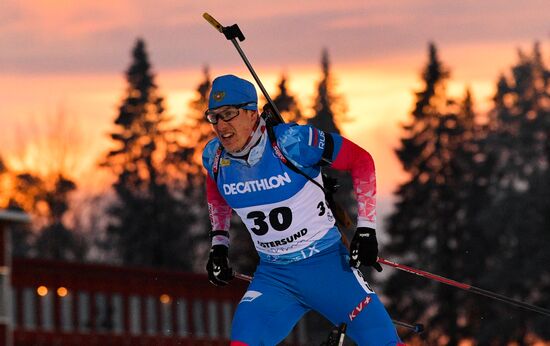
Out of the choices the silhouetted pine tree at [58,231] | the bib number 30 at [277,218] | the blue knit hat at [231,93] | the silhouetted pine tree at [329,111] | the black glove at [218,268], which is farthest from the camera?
the silhouetted pine tree at [58,231]

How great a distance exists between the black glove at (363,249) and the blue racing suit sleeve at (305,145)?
473 mm

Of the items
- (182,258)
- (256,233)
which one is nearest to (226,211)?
(256,233)

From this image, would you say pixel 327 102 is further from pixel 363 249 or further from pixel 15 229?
pixel 363 249

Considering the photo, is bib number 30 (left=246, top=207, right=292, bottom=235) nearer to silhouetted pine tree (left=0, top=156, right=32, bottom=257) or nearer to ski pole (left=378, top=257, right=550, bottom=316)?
ski pole (left=378, top=257, right=550, bottom=316)

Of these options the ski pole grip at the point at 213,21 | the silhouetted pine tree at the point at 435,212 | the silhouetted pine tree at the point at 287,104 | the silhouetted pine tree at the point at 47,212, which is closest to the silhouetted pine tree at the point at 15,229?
the silhouetted pine tree at the point at 47,212

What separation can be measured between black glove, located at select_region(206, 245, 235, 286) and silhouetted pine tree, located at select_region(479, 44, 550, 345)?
1666 inches

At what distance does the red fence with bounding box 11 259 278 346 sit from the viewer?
2802cm

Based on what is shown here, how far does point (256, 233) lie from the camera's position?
852 centimetres

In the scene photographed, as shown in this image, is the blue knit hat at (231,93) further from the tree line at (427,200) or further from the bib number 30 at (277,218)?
the tree line at (427,200)

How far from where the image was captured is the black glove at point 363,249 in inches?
328

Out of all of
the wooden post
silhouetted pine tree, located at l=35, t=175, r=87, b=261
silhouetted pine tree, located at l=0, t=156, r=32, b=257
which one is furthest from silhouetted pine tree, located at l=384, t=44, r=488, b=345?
the wooden post

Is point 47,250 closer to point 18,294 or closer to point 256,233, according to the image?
point 18,294

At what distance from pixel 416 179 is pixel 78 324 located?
29.1 m

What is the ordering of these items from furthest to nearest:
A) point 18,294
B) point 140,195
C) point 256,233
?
point 140,195 < point 18,294 < point 256,233
